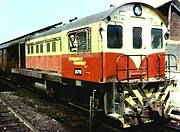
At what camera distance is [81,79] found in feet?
29.9

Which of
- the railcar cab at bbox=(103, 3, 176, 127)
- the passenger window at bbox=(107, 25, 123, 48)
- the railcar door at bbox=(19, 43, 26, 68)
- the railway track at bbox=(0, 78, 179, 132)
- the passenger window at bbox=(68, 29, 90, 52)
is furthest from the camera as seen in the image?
the railcar door at bbox=(19, 43, 26, 68)

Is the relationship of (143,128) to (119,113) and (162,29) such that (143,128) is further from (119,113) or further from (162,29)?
(162,29)

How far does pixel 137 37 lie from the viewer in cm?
866

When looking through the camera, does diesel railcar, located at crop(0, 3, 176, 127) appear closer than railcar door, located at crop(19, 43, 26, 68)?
Yes

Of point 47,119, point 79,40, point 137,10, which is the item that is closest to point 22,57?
point 47,119

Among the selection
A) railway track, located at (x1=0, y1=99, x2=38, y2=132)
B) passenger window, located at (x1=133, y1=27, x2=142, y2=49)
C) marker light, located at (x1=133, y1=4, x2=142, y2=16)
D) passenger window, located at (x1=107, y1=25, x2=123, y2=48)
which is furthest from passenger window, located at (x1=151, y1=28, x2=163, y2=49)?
railway track, located at (x1=0, y1=99, x2=38, y2=132)

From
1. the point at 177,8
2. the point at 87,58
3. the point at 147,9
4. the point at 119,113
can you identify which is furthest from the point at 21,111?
the point at 177,8

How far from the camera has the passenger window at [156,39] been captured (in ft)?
29.6

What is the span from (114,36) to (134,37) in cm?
77

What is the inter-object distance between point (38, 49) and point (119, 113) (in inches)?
324

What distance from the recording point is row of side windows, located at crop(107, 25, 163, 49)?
8102 millimetres

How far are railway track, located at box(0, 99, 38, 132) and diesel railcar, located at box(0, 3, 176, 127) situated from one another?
205 cm

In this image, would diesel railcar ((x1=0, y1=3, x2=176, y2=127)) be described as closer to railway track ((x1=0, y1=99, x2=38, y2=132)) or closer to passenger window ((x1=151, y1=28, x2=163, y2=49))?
passenger window ((x1=151, y1=28, x2=163, y2=49))

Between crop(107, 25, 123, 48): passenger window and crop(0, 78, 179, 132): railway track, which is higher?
crop(107, 25, 123, 48): passenger window
